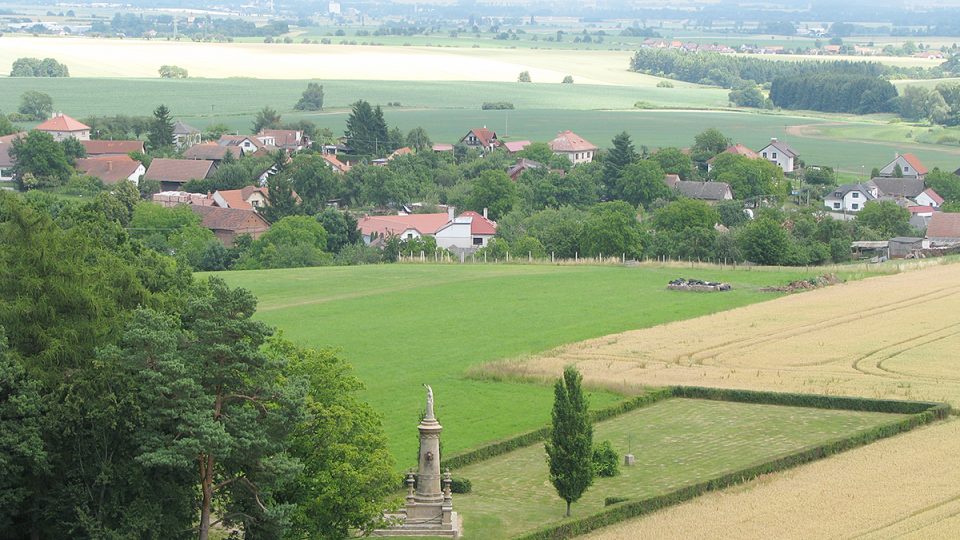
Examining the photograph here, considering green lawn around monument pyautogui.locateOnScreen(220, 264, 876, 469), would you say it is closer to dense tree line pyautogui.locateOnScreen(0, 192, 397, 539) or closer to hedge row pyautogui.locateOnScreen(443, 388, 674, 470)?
hedge row pyautogui.locateOnScreen(443, 388, 674, 470)

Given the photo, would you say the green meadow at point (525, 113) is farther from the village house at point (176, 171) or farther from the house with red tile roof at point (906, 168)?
the village house at point (176, 171)

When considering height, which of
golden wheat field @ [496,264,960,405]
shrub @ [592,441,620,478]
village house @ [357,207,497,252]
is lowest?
village house @ [357,207,497,252]

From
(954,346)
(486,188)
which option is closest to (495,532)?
(954,346)

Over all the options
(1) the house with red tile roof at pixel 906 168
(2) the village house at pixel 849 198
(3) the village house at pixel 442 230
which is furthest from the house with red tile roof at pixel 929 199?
(3) the village house at pixel 442 230

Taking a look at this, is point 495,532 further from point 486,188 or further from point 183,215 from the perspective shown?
point 486,188

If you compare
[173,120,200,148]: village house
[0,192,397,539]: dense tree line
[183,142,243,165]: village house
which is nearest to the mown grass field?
[0,192,397,539]: dense tree line
